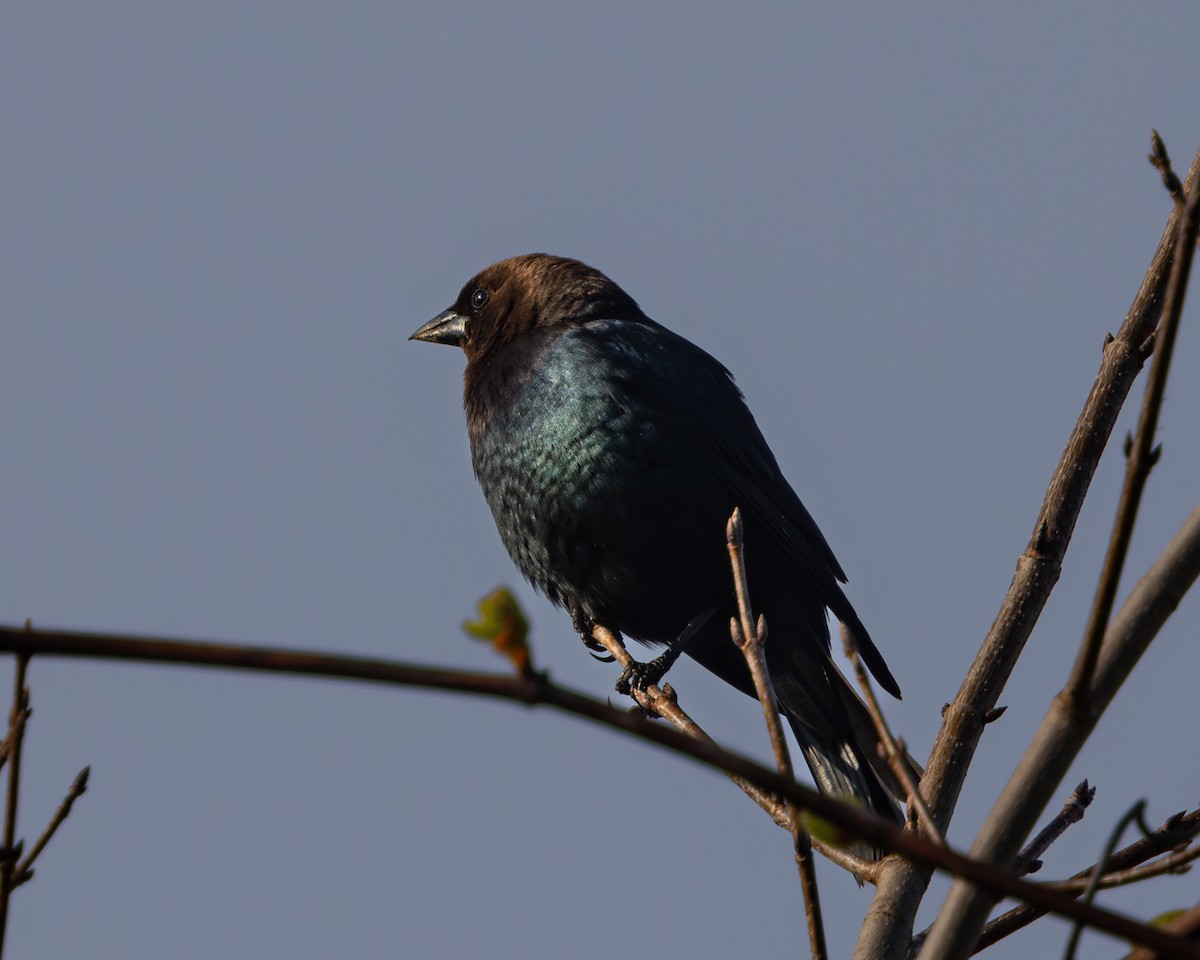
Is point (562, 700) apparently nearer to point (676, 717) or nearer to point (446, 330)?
point (676, 717)

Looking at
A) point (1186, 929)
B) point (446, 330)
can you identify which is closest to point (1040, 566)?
point (1186, 929)

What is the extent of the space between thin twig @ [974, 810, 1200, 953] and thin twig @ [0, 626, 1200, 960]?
2.68 feet

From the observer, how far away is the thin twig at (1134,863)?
71.8 inches

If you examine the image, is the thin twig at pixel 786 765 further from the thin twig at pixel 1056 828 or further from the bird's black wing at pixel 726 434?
the bird's black wing at pixel 726 434

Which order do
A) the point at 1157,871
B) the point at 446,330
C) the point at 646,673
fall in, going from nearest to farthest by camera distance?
the point at 1157,871 < the point at 646,673 < the point at 446,330

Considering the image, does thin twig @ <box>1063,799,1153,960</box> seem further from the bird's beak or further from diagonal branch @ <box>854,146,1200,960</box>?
the bird's beak

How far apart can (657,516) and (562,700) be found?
4.41 meters

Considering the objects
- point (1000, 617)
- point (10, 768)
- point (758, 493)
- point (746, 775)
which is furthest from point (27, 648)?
point (758, 493)

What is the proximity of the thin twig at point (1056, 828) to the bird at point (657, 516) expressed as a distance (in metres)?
2.15

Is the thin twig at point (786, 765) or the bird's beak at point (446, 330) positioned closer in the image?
the thin twig at point (786, 765)

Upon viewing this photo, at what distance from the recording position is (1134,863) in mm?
2299

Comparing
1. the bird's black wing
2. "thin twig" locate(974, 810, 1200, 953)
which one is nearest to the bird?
the bird's black wing

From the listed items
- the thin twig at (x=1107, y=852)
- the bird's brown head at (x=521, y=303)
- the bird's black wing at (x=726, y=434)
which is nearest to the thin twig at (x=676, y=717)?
the thin twig at (x=1107, y=852)

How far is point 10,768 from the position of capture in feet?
5.78
